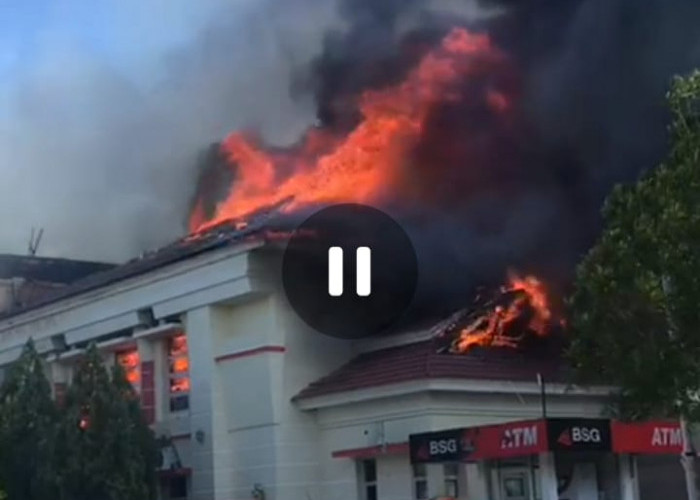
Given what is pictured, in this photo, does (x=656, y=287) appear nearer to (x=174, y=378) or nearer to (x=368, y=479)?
(x=368, y=479)

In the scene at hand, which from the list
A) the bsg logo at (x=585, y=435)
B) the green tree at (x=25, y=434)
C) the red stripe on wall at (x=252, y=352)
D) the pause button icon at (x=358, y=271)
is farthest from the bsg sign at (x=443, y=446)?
the green tree at (x=25, y=434)

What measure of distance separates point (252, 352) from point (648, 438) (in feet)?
29.7

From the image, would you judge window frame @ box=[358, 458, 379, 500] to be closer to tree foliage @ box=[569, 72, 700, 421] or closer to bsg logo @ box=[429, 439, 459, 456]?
bsg logo @ box=[429, 439, 459, 456]

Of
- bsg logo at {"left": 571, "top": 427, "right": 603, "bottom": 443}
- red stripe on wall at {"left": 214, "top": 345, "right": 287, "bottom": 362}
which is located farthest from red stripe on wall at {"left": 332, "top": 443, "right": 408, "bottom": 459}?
bsg logo at {"left": 571, "top": 427, "right": 603, "bottom": 443}

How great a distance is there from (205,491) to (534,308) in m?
8.44

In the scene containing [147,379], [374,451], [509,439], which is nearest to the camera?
[509,439]

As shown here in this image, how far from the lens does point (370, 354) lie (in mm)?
31797

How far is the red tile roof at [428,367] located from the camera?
95.1ft

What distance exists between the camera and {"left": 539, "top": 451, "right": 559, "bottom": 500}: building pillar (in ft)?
86.2

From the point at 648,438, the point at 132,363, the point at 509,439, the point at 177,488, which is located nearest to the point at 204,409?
the point at 177,488

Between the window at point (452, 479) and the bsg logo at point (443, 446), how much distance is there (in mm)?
1846

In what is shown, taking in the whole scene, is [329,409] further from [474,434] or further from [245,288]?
[474,434]

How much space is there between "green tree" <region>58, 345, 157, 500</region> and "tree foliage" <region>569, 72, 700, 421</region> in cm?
1301

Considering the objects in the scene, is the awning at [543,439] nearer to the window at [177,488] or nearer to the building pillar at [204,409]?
the building pillar at [204,409]
